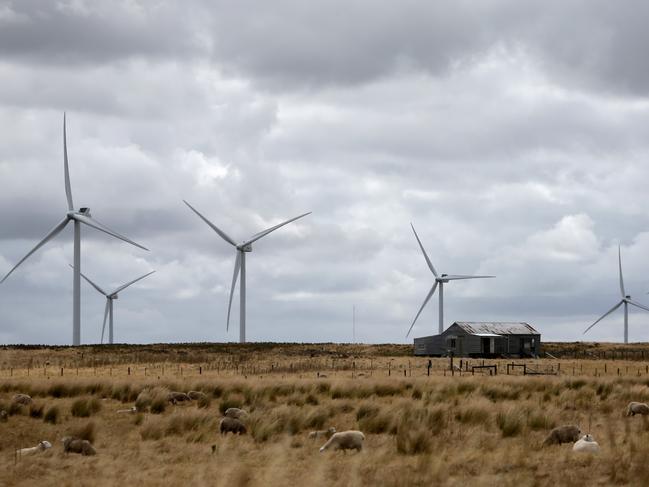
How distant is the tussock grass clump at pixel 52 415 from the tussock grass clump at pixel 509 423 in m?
12.9

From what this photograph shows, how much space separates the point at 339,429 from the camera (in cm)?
2416

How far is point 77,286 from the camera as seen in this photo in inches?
3433

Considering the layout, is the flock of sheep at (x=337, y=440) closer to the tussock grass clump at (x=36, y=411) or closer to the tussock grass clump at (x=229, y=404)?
the tussock grass clump at (x=229, y=404)

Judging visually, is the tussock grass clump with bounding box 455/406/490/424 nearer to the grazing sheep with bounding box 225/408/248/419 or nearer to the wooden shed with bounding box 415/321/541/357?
the grazing sheep with bounding box 225/408/248/419

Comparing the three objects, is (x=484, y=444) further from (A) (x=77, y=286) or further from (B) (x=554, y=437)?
(A) (x=77, y=286)

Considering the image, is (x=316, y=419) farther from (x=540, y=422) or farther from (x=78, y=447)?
(x=78, y=447)

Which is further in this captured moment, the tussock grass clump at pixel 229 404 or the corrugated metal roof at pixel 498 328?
the corrugated metal roof at pixel 498 328

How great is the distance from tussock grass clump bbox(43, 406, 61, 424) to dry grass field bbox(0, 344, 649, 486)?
1.6 inches

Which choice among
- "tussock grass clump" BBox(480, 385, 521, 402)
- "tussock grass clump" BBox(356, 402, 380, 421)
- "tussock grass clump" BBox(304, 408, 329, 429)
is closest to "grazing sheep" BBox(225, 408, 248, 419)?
"tussock grass clump" BBox(304, 408, 329, 429)

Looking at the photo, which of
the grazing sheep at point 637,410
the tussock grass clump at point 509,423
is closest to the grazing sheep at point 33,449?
the tussock grass clump at point 509,423

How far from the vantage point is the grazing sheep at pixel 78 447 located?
20.6 meters

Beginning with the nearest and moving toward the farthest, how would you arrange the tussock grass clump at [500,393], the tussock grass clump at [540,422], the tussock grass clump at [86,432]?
the tussock grass clump at [86,432] < the tussock grass clump at [540,422] < the tussock grass clump at [500,393]

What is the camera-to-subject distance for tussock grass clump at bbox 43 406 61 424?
2648 centimetres

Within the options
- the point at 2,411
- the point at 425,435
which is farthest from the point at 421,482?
the point at 2,411
